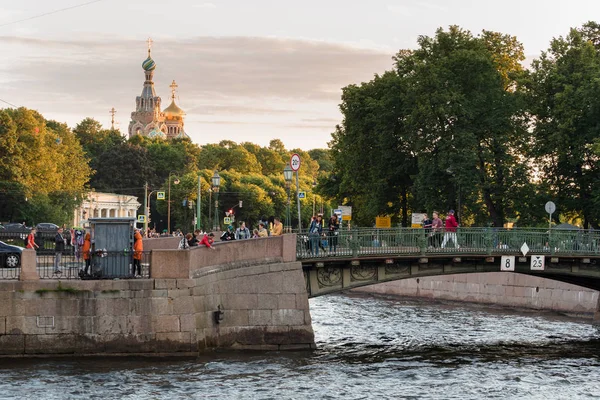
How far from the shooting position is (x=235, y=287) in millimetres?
33688

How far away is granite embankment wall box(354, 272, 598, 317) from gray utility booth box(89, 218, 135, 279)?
25529mm

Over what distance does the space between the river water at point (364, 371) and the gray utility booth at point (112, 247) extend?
8.36 ft

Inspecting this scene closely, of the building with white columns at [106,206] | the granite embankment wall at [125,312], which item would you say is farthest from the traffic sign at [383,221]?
the building with white columns at [106,206]

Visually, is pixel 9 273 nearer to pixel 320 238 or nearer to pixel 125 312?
pixel 125 312

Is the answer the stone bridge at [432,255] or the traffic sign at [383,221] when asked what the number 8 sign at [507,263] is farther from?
the traffic sign at [383,221]

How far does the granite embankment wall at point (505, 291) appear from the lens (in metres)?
51.2

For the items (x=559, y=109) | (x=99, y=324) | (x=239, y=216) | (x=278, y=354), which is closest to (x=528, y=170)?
(x=559, y=109)

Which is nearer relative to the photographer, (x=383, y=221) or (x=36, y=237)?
(x=36, y=237)

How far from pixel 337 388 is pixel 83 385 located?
20.7 feet

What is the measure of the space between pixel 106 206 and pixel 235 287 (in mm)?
92746

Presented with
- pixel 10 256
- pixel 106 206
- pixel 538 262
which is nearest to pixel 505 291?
pixel 538 262

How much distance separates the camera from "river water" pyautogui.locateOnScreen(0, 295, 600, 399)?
27.6 meters

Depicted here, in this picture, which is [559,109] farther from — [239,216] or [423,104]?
[239,216]

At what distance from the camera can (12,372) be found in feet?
93.8
